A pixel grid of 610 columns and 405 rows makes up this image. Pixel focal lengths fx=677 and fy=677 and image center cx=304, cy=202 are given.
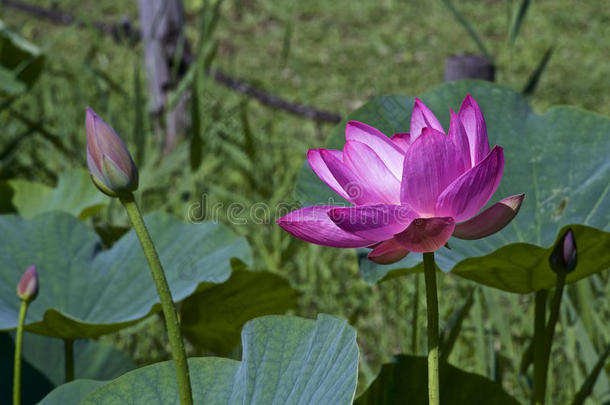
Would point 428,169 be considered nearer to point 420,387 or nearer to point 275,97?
point 420,387

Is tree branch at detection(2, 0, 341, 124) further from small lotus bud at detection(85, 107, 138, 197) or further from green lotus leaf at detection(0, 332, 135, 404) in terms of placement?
small lotus bud at detection(85, 107, 138, 197)

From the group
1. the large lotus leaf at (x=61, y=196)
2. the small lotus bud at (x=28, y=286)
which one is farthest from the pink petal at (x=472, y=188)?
the large lotus leaf at (x=61, y=196)

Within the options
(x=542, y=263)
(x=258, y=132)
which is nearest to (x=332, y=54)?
(x=258, y=132)

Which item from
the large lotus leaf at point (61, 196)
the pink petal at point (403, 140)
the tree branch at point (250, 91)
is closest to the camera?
the pink petal at point (403, 140)

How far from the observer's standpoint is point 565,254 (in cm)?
56

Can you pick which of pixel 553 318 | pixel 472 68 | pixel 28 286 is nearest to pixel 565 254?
pixel 553 318

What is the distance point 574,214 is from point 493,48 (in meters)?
3.33

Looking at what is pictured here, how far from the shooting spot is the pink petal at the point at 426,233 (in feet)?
1.36

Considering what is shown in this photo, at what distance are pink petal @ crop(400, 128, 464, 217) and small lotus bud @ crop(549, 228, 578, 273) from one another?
0.18 metres

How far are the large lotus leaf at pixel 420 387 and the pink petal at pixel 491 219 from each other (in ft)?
0.80

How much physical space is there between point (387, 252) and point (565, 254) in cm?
19

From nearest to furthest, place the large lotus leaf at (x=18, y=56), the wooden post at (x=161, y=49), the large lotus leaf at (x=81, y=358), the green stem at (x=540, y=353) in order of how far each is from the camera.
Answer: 1. the green stem at (x=540, y=353)
2. the large lotus leaf at (x=81, y=358)
3. the large lotus leaf at (x=18, y=56)
4. the wooden post at (x=161, y=49)

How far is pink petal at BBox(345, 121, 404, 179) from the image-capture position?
47 cm

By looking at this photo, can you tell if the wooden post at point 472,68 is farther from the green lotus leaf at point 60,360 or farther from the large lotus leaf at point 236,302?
the green lotus leaf at point 60,360
